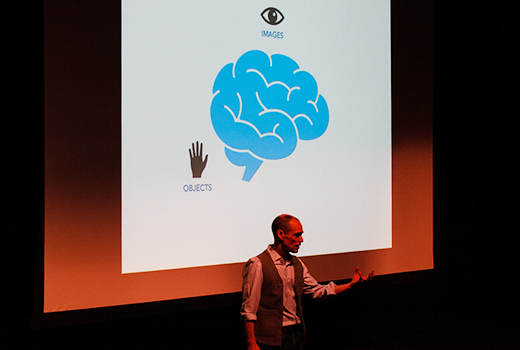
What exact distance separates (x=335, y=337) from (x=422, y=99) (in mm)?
1971

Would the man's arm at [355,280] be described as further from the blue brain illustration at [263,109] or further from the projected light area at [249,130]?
the blue brain illustration at [263,109]

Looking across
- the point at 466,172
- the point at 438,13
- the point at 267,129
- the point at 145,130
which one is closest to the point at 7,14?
the point at 145,130

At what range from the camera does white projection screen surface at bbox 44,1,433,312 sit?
2.53 meters

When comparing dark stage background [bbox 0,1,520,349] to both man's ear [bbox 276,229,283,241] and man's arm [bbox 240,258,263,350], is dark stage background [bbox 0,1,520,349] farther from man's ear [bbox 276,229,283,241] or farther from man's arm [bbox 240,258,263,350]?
man's ear [bbox 276,229,283,241]

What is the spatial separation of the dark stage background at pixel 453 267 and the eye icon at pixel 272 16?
1099mm

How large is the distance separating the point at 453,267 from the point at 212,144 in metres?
2.63

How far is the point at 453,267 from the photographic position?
4.23m

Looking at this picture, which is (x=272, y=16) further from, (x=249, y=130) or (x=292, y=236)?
(x=292, y=236)

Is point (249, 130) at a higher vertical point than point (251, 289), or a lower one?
higher

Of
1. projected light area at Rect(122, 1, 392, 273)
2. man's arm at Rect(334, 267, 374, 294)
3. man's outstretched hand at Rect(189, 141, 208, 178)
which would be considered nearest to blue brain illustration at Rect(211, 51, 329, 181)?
projected light area at Rect(122, 1, 392, 273)

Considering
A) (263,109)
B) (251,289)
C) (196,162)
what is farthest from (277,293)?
(263,109)

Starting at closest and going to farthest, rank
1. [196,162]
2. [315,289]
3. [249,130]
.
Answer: [315,289]
[196,162]
[249,130]

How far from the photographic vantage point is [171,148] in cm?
272

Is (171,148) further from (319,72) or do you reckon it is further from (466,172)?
(466,172)
